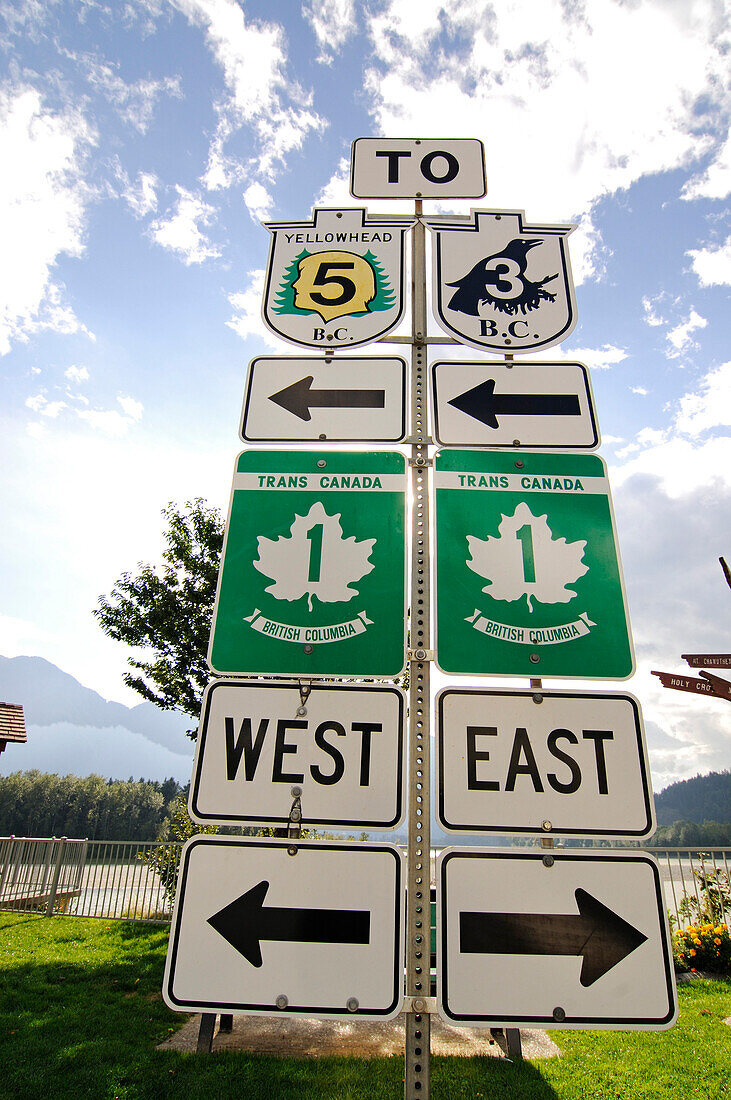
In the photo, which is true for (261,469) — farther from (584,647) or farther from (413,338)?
(584,647)

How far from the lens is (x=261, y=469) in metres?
2.65

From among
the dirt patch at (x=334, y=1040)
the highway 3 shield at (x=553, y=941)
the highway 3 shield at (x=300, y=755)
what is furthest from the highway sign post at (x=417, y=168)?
the dirt patch at (x=334, y=1040)

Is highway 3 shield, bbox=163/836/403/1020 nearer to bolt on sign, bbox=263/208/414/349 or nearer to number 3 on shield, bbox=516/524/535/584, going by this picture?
number 3 on shield, bbox=516/524/535/584

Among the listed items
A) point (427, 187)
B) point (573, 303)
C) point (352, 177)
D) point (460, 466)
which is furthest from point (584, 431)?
point (352, 177)

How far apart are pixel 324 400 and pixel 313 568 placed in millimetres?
957

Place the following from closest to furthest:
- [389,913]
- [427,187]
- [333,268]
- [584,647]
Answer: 1. [389,913]
2. [584,647]
3. [333,268]
4. [427,187]

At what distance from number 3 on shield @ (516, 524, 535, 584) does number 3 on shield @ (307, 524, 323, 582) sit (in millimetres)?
852

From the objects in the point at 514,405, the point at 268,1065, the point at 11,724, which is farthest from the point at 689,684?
the point at 11,724

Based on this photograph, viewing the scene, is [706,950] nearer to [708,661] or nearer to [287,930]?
[708,661]

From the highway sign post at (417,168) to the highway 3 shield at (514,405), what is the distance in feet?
A: 5.25

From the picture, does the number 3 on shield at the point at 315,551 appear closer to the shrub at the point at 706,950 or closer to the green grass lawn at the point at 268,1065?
the green grass lawn at the point at 268,1065

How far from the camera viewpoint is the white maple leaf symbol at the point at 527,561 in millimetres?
2320

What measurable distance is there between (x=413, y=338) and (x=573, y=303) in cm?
98

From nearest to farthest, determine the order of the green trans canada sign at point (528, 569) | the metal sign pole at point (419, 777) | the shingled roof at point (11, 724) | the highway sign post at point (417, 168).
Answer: the metal sign pole at point (419, 777)
the green trans canada sign at point (528, 569)
the highway sign post at point (417, 168)
the shingled roof at point (11, 724)
